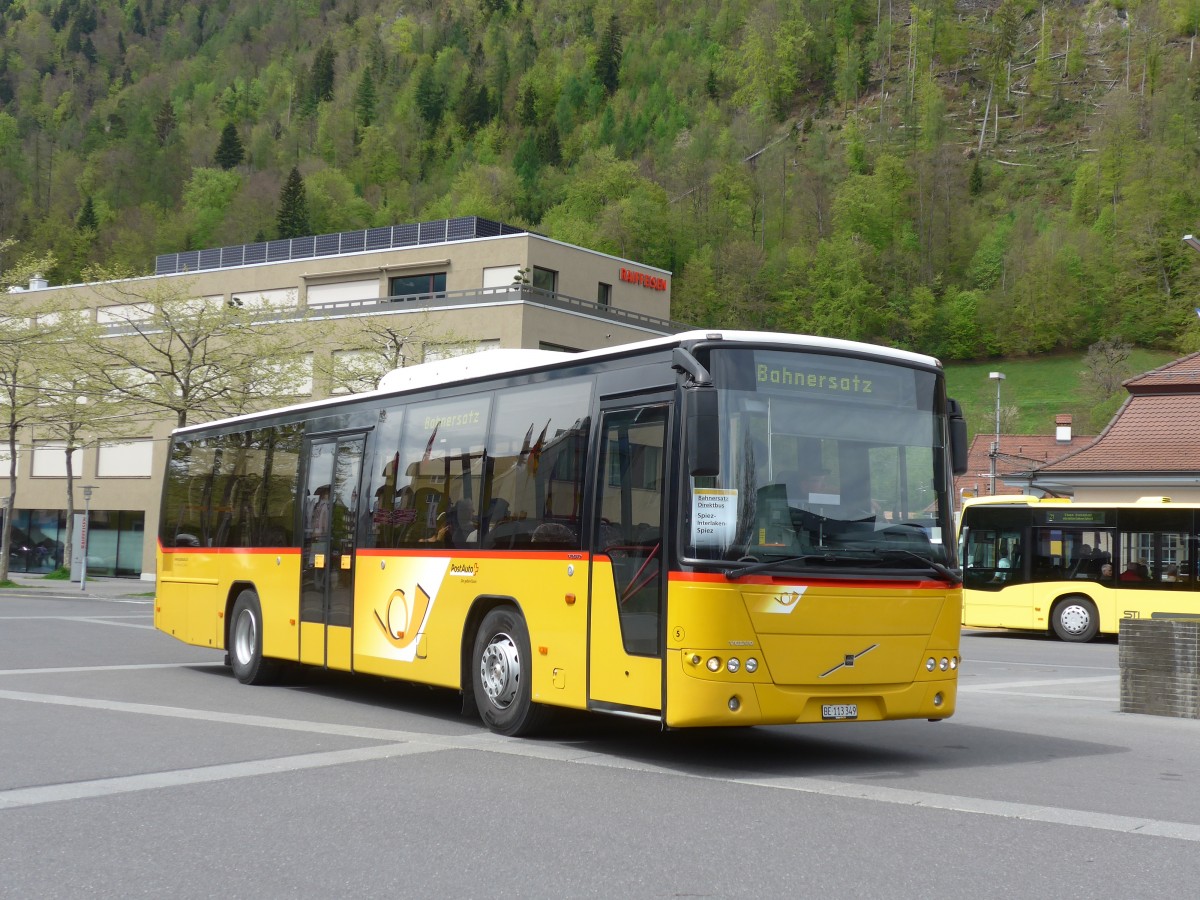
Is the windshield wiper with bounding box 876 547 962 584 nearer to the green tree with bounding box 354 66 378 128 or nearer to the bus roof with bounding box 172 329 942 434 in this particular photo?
the bus roof with bounding box 172 329 942 434

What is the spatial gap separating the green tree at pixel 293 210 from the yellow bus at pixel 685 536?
356 ft

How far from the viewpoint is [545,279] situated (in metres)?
54.8

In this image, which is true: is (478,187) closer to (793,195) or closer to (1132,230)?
(793,195)

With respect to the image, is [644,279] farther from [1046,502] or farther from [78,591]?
[1046,502]

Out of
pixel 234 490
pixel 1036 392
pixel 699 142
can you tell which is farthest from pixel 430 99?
pixel 234 490

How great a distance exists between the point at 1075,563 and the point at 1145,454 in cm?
1079

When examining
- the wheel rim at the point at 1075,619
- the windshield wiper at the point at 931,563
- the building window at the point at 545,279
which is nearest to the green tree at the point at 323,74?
the building window at the point at 545,279

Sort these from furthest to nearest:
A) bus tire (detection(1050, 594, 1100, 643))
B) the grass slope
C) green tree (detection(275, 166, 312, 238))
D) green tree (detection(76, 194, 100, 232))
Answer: green tree (detection(76, 194, 100, 232))
green tree (detection(275, 166, 312, 238))
the grass slope
bus tire (detection(1050, 594, 1100, 643))

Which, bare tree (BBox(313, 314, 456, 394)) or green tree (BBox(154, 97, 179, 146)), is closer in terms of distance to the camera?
bare tree (BBox(313, 314, 456, 394))

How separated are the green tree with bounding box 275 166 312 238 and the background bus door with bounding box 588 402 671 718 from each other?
362 feet

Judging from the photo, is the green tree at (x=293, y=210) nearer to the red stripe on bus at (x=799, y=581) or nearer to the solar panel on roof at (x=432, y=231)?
the solar panel on roof at (x=432, y=231)

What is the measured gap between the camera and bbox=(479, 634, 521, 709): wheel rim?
10656mm

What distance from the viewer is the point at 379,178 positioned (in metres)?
151

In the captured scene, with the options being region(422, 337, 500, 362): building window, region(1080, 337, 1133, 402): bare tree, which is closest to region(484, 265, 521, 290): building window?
region(422, 337, 500, 362): building window
